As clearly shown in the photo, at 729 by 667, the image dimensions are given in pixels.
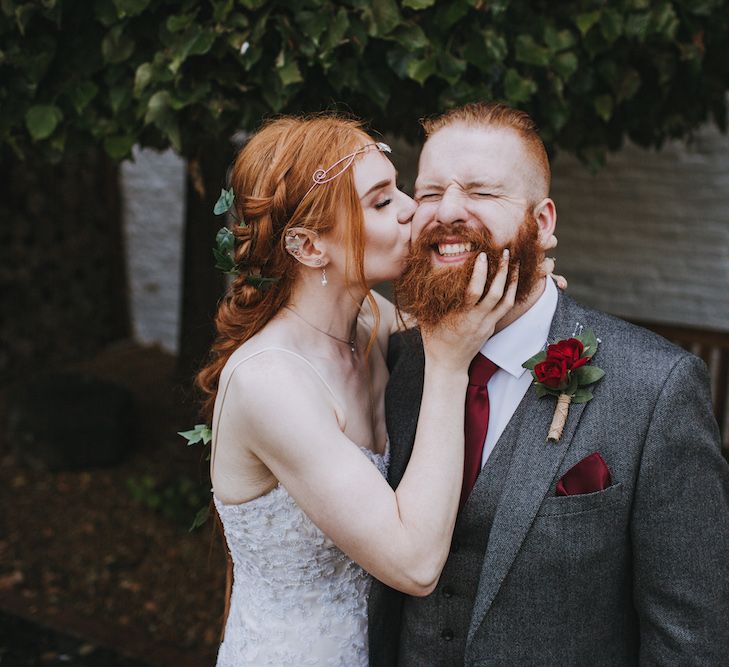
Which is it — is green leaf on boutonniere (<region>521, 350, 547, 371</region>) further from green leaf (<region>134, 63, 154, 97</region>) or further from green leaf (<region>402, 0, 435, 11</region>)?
green leaf (<region>134, 63, 154, 97</region>)

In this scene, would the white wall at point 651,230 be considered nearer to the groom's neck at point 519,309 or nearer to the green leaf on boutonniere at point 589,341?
the groom's neck at point 519,309

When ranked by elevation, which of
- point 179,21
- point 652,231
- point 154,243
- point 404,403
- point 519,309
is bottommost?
point 154,243

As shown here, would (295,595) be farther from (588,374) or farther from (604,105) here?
(604,105)

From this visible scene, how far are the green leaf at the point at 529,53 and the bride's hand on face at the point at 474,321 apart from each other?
3.79 feet

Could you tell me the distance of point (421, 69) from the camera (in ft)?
9.11

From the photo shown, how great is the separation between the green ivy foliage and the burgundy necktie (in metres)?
1.13

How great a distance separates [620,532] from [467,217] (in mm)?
822

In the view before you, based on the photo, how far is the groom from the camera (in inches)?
74.0

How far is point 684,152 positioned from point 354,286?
3.83m

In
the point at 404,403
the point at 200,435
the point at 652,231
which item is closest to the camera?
the point at 404,403

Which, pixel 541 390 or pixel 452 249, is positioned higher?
pixel 452 249

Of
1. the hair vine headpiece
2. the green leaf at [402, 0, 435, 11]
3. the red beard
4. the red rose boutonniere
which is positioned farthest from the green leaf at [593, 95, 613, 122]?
the red rose boutonniere

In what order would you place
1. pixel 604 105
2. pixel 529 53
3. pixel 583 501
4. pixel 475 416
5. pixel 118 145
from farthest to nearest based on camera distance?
pixel 604 105, pixel 118 145, pixel 529 53, pixel 475 416, pixel 583 501

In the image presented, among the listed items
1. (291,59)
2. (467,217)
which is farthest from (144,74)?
(467,217)
